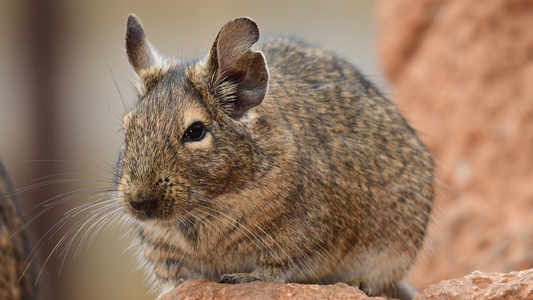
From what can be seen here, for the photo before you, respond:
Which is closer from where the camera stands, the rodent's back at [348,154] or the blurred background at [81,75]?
the rodent's back at [348,154]

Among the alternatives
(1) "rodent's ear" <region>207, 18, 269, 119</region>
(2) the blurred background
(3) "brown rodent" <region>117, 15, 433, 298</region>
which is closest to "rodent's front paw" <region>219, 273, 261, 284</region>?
(3) "brown rodent" <region>117, 15, 433, 298</region>

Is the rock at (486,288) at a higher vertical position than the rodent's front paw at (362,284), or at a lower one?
higher

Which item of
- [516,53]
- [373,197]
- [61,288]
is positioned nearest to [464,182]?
[516,53]

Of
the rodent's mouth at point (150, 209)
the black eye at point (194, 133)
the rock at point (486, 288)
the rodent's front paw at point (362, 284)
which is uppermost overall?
the black eye at point (194, 133)

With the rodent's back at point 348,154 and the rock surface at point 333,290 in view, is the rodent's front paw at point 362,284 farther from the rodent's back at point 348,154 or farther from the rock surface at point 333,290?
the rock surface at point 333,290

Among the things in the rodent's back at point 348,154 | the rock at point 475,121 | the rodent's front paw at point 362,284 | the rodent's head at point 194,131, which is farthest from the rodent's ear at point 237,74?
the rock at point 475,121

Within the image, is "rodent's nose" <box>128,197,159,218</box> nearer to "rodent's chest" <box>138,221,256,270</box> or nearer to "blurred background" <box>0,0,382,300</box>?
"rodent's chest" <box>138,221,256,270</box>
